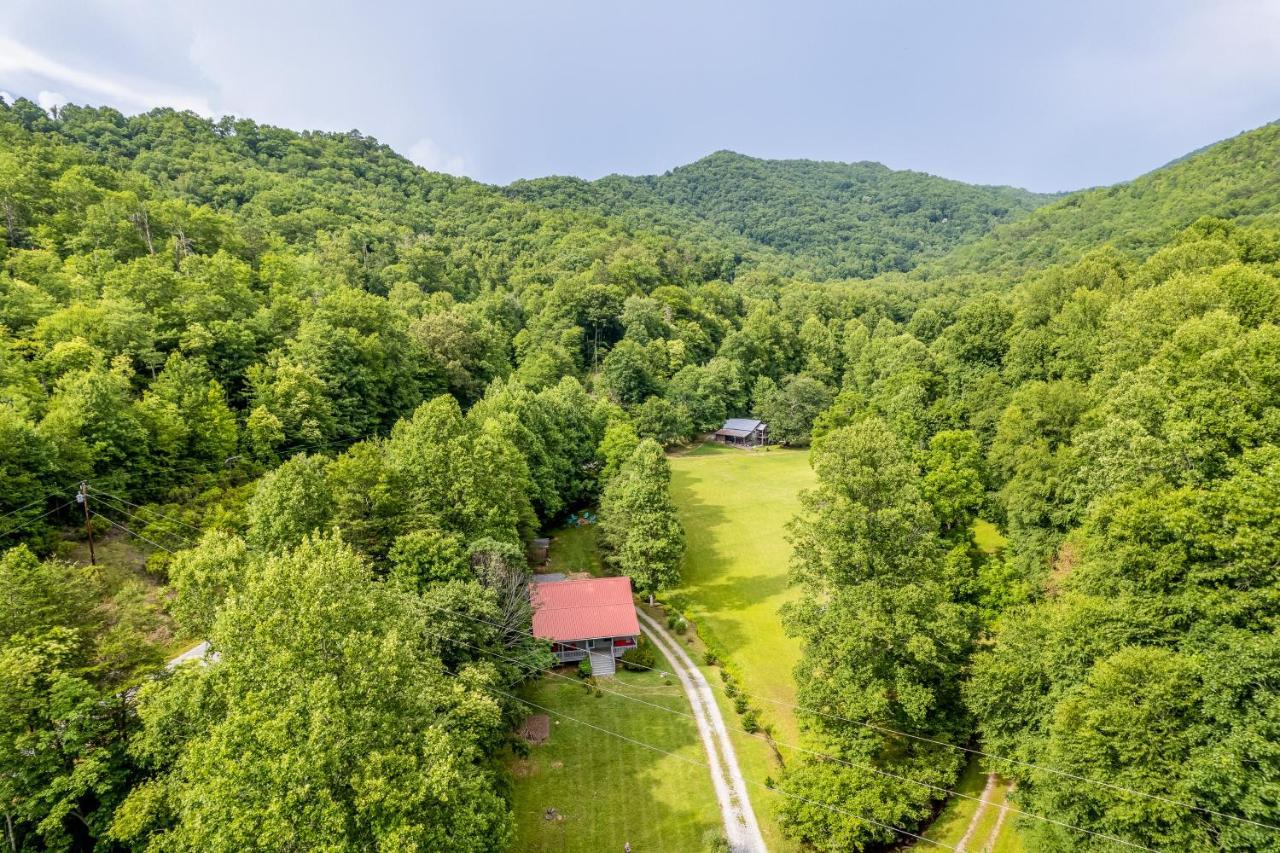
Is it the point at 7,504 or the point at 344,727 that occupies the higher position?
the point at 7,504

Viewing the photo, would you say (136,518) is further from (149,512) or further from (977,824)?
(977,824)

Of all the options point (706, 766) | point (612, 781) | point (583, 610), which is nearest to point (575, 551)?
point (583, 610)

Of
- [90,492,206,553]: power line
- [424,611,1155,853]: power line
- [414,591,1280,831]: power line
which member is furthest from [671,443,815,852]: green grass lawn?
[90,492,206,553]: power line

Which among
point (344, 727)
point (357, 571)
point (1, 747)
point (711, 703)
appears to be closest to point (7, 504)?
point (1, 747)

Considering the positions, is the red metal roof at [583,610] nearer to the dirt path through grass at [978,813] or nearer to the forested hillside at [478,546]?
the forested hillside at [478,546]

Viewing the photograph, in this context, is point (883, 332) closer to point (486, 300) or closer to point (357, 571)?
point (486, 300)

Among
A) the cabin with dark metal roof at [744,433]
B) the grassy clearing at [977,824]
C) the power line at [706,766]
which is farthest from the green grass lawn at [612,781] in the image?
the cabin with dark metal roof at [744,433]
